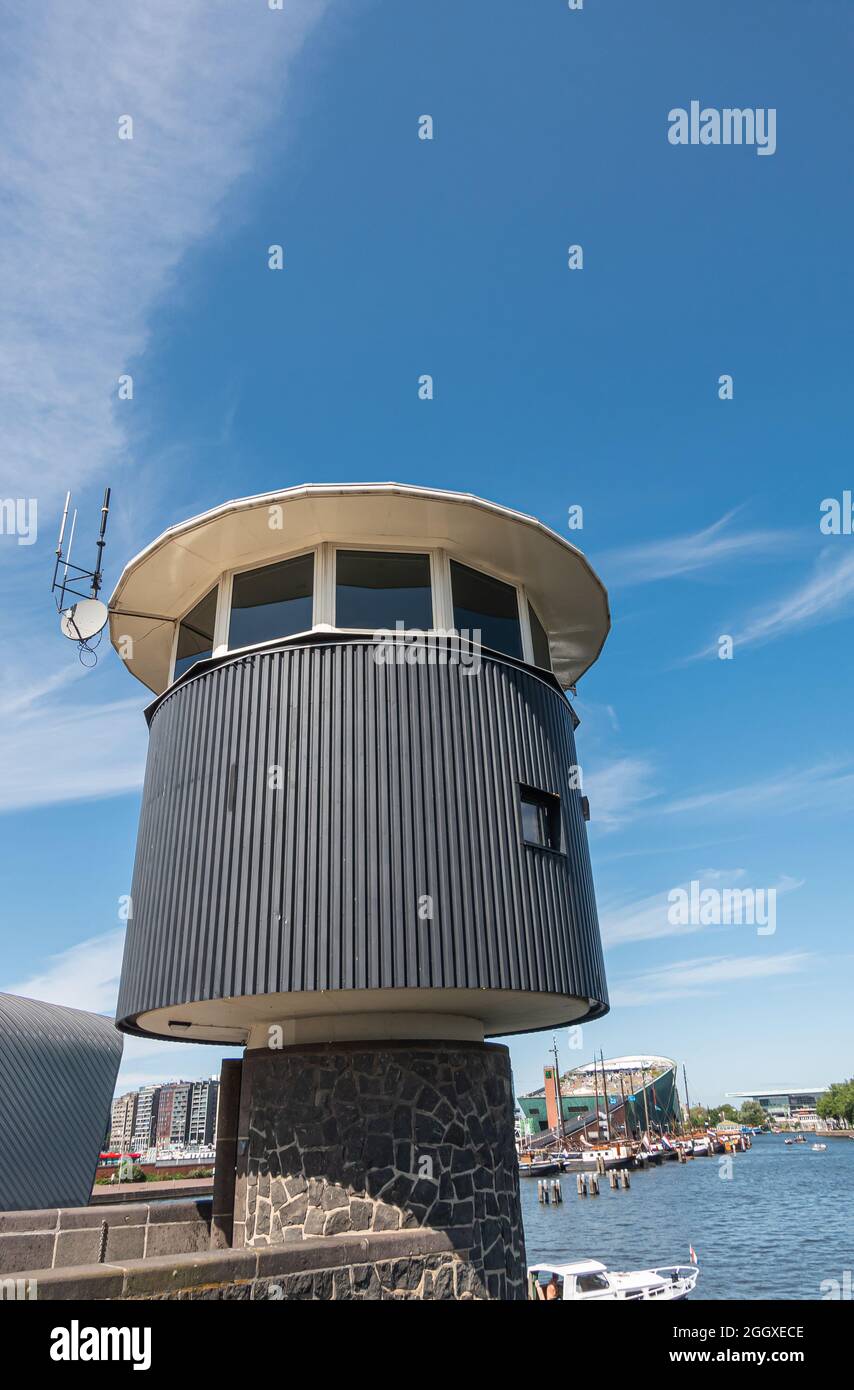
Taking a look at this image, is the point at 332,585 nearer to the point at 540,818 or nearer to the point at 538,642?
the point at 538,642

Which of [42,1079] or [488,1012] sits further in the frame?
[42,1079]

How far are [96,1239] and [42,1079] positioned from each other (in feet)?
36.8

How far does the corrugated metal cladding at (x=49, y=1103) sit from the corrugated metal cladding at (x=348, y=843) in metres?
12.3

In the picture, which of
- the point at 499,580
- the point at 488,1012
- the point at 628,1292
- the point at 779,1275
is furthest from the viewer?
the point at 779,1275

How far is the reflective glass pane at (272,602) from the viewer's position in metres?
9.48

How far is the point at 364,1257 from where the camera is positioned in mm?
6848

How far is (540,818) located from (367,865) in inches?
87.1

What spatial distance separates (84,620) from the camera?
34.1 feet

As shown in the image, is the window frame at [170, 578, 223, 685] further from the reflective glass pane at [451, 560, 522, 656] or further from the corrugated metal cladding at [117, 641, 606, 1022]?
the reflective glass pane at [451, 560, 522, 656]

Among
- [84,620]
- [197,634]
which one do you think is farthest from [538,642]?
[84,620]

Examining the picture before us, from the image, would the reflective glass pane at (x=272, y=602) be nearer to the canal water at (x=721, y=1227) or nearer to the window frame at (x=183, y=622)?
the window frame at (x=183, y=622)

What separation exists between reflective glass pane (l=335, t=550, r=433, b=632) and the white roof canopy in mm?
186

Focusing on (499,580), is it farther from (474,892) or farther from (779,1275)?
(779,1275)
